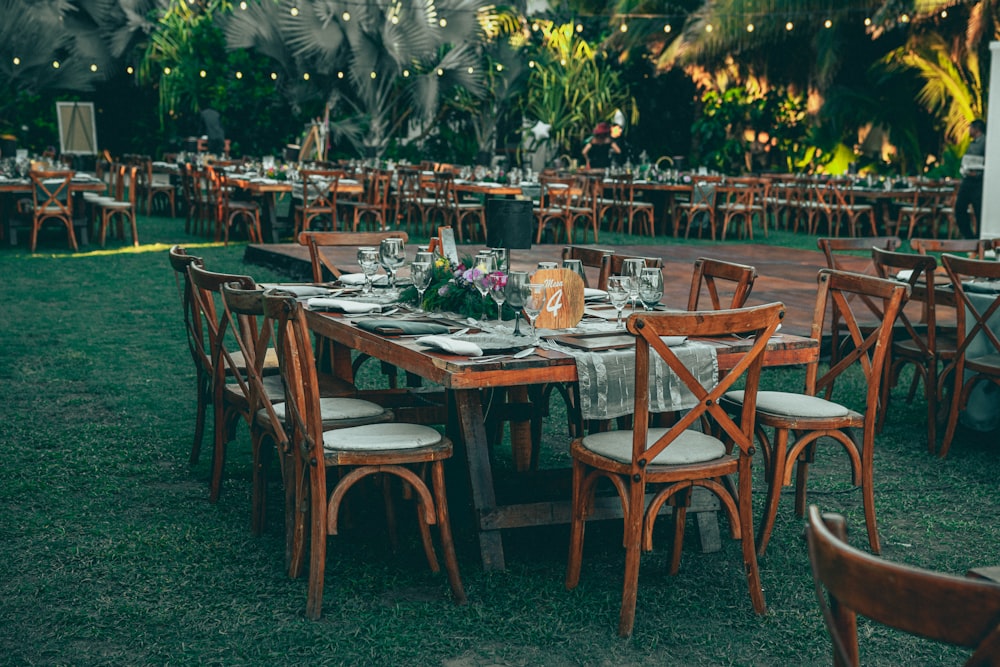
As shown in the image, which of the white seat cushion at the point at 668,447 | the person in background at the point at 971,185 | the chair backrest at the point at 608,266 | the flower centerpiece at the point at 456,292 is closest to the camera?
the white seat cushion at the point at 668,447

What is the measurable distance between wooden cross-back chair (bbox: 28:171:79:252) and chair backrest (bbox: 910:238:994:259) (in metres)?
7.72

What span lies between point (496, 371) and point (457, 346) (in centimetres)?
17

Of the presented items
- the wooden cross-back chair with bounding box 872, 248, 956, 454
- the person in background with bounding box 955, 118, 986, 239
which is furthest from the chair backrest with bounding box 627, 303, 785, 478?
the person in background with bounding box 955, 118, 986, 239

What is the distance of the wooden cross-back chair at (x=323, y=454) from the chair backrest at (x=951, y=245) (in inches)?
136

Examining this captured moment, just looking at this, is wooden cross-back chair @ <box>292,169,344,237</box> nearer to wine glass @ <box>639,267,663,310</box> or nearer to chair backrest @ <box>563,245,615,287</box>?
chair backrest @ <box>563,245,615,287</box>

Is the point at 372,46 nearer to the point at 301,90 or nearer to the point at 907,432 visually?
the point at 301,90

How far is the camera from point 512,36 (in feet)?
66.6

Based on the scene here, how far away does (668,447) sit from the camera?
9.82ft

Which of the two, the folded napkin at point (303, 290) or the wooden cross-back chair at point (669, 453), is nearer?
the wooden cross-back chair at point (669, 453)

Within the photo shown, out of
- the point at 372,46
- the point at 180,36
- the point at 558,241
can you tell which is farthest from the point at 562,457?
the point at 180,36

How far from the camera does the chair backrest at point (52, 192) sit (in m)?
10.4

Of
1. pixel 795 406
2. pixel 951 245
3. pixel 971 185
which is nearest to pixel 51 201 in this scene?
pixel 951 245

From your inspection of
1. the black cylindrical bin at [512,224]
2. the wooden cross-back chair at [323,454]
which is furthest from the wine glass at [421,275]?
the wooden cross-back chair at [323,454]

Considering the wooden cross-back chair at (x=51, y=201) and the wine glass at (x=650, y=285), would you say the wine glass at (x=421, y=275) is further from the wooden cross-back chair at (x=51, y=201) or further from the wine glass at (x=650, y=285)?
the wooden cross-back chair at (x=51, y=201)
